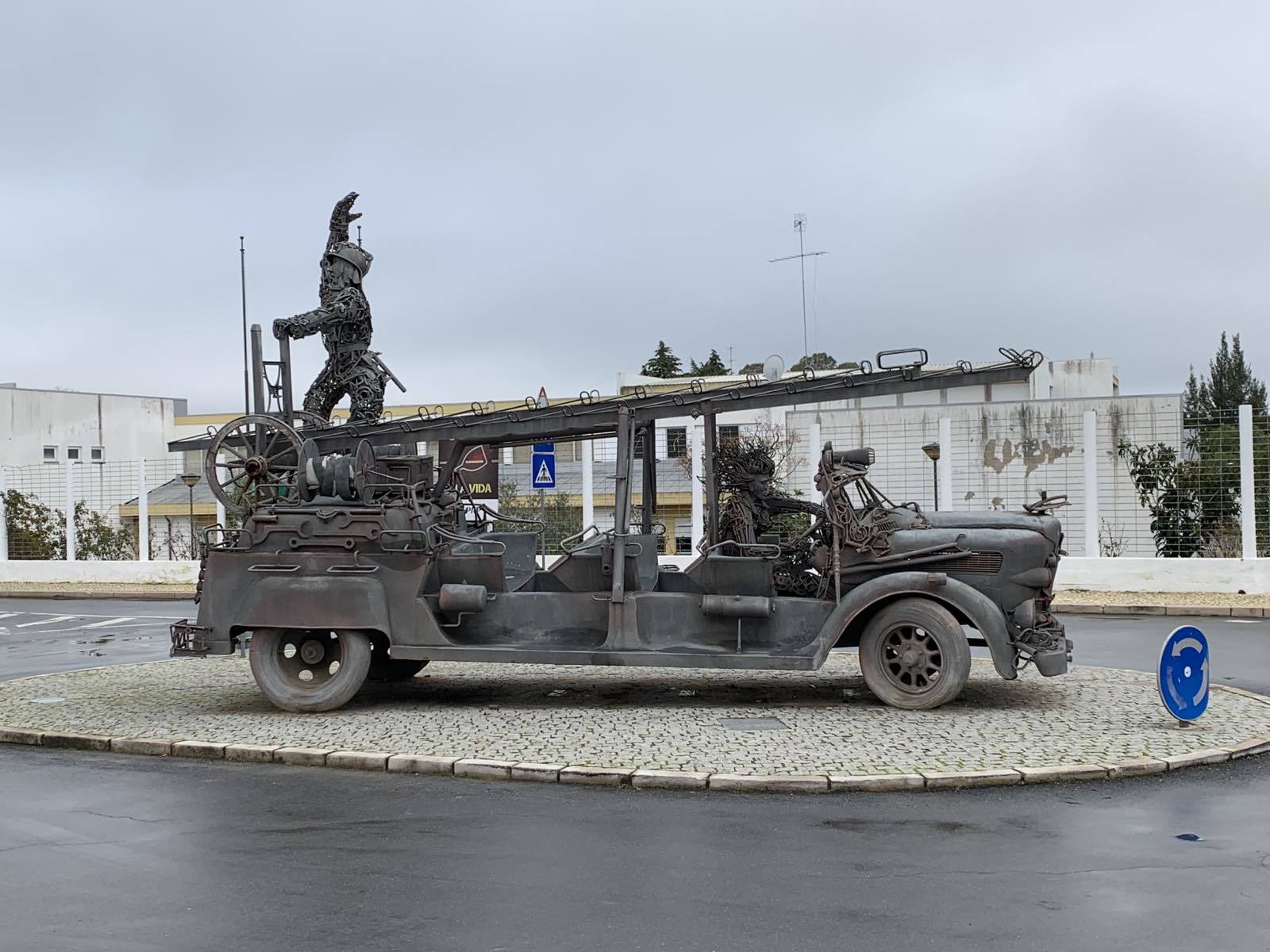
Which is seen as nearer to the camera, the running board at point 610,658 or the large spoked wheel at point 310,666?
the running board at point 610,658

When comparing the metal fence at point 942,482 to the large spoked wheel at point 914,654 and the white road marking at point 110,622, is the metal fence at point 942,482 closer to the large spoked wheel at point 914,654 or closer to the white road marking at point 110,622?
the large spoked wheel at point 914,654

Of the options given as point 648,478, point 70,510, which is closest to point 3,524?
point 70,510

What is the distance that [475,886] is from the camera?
6254 millimetres

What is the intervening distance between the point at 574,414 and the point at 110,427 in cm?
5256

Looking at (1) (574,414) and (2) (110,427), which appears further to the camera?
(2) (110,427)

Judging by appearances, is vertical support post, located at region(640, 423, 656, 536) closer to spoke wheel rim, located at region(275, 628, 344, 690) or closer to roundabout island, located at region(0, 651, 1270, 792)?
roundabout island, located at region(0, 651, 1270, 792)

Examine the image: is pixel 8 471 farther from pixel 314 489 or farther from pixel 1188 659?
pixel 1188 659

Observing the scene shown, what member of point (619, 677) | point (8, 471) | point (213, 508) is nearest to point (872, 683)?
point (619, 677)

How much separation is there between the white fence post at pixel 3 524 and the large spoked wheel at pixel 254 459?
2304cm

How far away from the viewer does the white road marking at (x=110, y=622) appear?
20.9m

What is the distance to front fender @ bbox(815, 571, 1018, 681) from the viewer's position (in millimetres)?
10555

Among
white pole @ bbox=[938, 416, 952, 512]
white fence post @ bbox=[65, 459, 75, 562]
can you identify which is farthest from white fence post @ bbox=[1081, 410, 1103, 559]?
white fence post @ bbox=[65, 459, 75, 562]

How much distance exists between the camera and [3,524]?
3272cm

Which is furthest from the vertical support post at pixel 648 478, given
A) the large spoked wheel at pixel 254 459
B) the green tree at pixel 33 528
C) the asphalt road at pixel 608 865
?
the green tree at pixel 33 528
